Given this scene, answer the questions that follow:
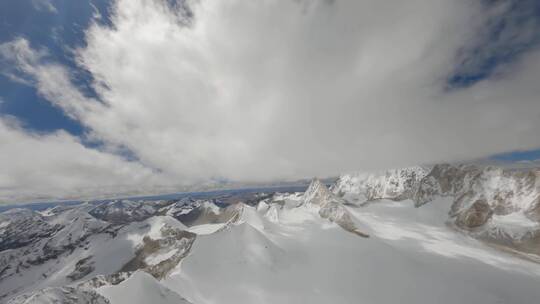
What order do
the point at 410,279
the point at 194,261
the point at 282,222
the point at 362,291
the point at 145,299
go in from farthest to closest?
the point at 282,222 < the point at 194,261 < the point at 410,279 < the point at 362,291 < the point at 145,299

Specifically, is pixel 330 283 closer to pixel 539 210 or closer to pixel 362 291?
pixel 362 291

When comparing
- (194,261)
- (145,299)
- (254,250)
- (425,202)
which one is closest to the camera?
(145,299)

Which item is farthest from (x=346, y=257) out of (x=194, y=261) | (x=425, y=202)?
(x=425, y=202)

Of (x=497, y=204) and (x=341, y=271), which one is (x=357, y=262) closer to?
(x=341, y=271)

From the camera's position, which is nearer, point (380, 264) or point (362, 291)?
point (362, 291)

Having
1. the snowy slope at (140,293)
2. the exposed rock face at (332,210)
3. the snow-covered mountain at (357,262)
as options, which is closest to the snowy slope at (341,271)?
the snow-covered mountain at (357,262)

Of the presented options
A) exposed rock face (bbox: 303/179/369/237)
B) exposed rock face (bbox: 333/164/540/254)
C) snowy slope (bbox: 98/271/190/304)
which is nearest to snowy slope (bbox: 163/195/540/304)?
→ exposed rock face (bbox: 303/179/369/237)

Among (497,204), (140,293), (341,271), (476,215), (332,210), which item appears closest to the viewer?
(140,293)

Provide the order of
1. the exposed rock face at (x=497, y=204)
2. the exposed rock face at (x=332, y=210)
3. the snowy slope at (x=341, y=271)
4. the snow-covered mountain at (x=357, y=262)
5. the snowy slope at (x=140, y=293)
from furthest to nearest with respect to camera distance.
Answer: the exposed rock face at (x=332, y=210) → the exposed rock face at (x=497, y=204) → the snowy slope at (x=341, y=271) → the snow-covered mountain at (x=357, y=262) → the snowy slope at (x=140, y=293)

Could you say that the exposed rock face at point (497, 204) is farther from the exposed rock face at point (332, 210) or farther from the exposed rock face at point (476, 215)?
the exposed rock face at point (332, 210)

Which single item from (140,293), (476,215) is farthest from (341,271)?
(476,215)

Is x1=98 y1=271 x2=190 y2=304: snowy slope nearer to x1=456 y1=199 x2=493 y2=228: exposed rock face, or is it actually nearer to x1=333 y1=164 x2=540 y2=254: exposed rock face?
x1=333 y1=164 x2=540 y2=254: exposed rock face
